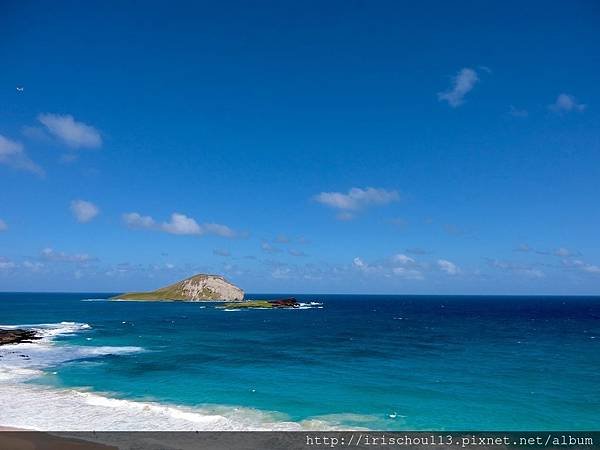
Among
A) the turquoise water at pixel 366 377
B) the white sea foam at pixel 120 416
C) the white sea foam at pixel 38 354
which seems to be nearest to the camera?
the white sea foam at pixel 120 416

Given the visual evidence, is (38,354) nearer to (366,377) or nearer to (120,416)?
(120,416)

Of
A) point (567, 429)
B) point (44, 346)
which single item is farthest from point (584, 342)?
point (44, 346)

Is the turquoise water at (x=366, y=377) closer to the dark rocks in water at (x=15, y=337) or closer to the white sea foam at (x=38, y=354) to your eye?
the white sea foam at (x=38, y=354)

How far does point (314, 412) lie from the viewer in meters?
34.0

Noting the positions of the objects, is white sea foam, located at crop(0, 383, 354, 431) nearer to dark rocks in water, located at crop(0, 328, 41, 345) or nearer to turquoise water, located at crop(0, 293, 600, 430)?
turquoise water, located at crop(0, 293, 600, 430)

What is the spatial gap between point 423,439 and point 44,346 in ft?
211

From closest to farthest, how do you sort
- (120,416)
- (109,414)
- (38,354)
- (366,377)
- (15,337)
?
(120,416)
(109,414)
(366,377)
(38,354)
(15,337)

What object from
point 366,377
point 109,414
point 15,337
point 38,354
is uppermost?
point 109,414

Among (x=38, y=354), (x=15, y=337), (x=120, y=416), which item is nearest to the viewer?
(x=120, y=416)

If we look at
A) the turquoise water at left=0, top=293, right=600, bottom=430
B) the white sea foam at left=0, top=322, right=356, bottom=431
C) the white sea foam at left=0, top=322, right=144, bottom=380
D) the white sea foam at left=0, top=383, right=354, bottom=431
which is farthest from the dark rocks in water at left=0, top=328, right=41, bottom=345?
the white sea foam at left=0, top=383, right=354, bottom=431

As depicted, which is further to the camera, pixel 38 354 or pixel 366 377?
pixel 38 354

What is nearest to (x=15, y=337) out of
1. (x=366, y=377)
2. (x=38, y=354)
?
(x=38, y=354)

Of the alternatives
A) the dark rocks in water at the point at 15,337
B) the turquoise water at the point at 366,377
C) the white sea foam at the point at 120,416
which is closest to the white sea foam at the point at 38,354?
the turquoise water at the point at 366,377

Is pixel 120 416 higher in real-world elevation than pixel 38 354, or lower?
higher
